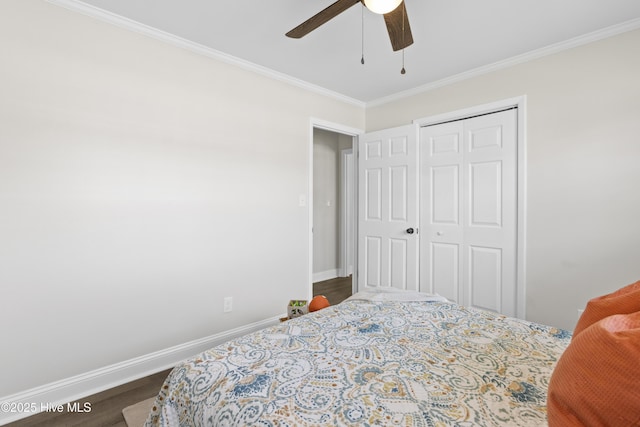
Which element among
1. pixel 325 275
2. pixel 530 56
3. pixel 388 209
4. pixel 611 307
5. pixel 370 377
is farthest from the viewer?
pixel 325 275

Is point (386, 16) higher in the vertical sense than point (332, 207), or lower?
higher

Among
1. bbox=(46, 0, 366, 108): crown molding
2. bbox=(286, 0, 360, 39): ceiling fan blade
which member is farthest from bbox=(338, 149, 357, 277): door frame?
bbox=(286, 0, 360, 39): ceiling fan blade

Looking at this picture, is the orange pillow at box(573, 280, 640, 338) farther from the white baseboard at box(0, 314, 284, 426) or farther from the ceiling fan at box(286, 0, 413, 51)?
the white baseboard at box(0, 314, 284, 426)

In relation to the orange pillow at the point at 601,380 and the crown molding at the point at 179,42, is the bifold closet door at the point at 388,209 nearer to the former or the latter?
the crown molding at the point at 179,42

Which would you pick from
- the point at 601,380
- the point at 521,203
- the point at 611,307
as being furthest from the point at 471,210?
the point at 601,380

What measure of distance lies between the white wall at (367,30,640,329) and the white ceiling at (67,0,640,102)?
9.3 inches

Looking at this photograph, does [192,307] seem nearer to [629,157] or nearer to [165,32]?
[165,32]

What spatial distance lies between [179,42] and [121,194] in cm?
121

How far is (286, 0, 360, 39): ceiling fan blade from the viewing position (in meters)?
1.46

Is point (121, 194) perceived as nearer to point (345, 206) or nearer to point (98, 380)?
point (98, 380)

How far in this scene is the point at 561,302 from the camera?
2453mm

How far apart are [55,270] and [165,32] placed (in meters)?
1.76

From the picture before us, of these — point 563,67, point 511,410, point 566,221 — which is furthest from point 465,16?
point 511,410

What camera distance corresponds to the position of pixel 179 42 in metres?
2.35
